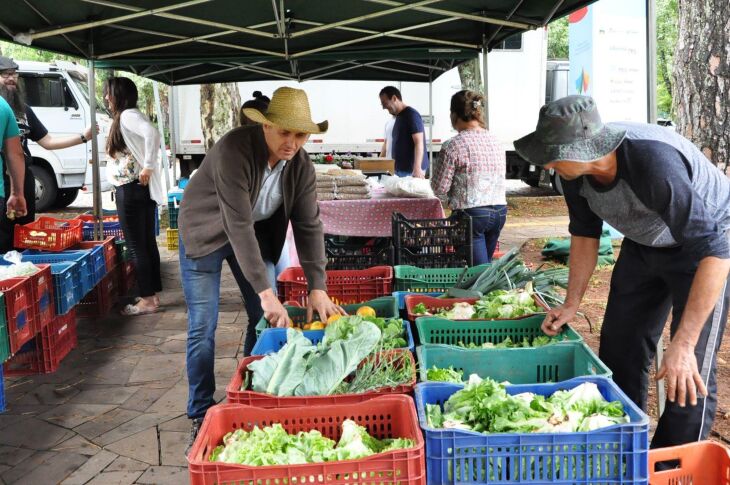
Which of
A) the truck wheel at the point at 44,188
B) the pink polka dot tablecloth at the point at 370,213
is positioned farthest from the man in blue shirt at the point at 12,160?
the truck wheel at the point at 44,188

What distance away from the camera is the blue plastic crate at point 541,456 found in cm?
195

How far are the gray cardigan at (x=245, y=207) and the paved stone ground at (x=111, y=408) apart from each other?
1166 mm

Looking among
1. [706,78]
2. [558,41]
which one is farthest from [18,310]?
[558,41]

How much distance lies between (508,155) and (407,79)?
709 cm

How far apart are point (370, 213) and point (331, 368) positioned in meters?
3.66

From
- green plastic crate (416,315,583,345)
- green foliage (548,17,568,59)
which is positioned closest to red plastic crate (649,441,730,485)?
green plastic crate (416,315,583,345)

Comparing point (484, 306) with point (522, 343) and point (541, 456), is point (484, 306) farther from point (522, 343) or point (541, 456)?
point (541, 456)

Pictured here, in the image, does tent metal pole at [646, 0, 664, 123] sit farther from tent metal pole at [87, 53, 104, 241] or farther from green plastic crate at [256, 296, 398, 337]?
tent metal pole at [87, 53, 104, 241]

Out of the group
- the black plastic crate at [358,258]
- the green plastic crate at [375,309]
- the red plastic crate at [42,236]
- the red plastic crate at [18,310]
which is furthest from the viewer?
the red plastic crate at [42,236]

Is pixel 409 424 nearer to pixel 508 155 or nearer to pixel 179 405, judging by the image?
pixel 179 405

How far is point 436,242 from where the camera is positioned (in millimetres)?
5031

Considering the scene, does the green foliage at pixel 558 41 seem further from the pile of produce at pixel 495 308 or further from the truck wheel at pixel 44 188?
the pile of produce at pixel 495 308

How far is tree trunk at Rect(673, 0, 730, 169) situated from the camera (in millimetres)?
4691

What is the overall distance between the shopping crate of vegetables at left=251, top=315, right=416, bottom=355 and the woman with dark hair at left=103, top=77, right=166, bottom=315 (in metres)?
3.46
